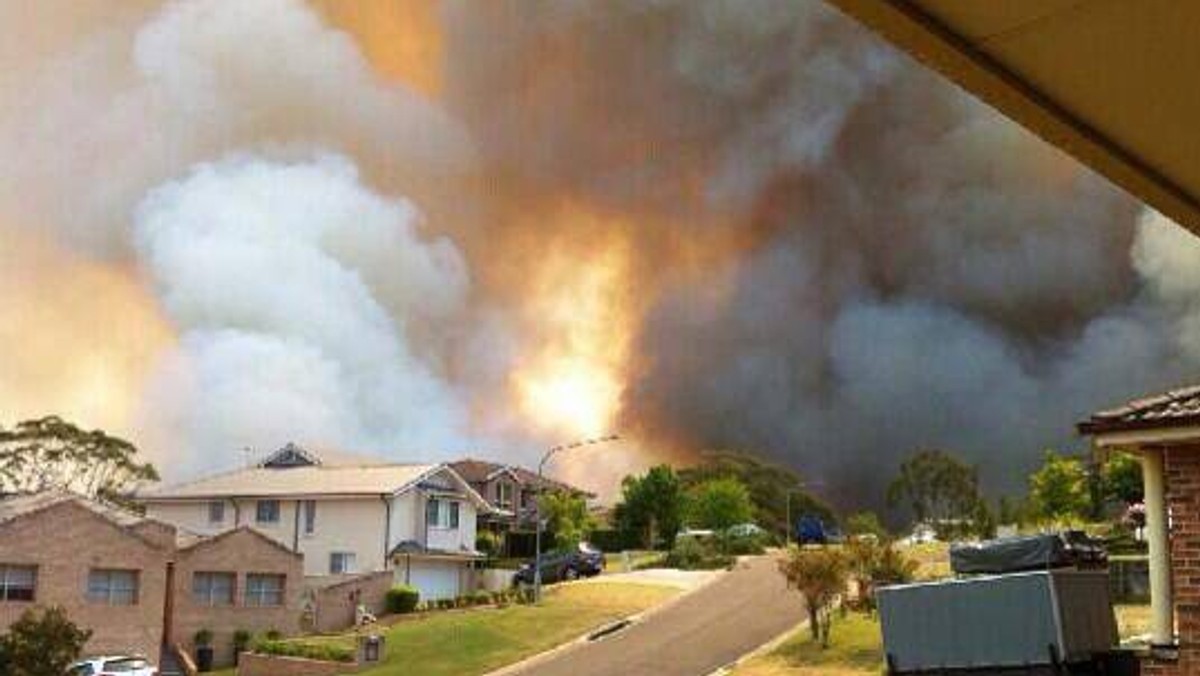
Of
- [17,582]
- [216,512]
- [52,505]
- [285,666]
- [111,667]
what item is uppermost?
[216,512]

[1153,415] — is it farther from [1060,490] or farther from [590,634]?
[1060,490]

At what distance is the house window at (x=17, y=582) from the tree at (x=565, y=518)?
96.3ft

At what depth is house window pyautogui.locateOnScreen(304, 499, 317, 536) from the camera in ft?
205

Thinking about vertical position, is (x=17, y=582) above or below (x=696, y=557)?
below

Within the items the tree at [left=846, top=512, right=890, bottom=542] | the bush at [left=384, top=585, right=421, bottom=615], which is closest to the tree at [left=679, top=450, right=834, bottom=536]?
the tree at [left=846, top=512, right=890, bottom=542]

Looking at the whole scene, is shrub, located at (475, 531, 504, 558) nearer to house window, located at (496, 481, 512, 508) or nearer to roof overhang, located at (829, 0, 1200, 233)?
house window, located at (496, 481, 512, 508)

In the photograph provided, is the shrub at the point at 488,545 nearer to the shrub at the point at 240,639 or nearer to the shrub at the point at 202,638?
the shrub at the point at 240,639

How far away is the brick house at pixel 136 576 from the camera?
43844 mm

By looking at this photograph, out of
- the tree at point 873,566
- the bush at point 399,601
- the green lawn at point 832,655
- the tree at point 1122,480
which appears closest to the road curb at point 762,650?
the green lawn at point 832,655

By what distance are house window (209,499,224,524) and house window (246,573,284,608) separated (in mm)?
14798

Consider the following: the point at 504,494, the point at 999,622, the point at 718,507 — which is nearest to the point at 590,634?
the point at 999,622

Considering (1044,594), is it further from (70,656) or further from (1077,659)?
(70,656)

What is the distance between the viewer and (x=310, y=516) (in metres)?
62.8

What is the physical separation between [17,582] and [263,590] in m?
10.1
